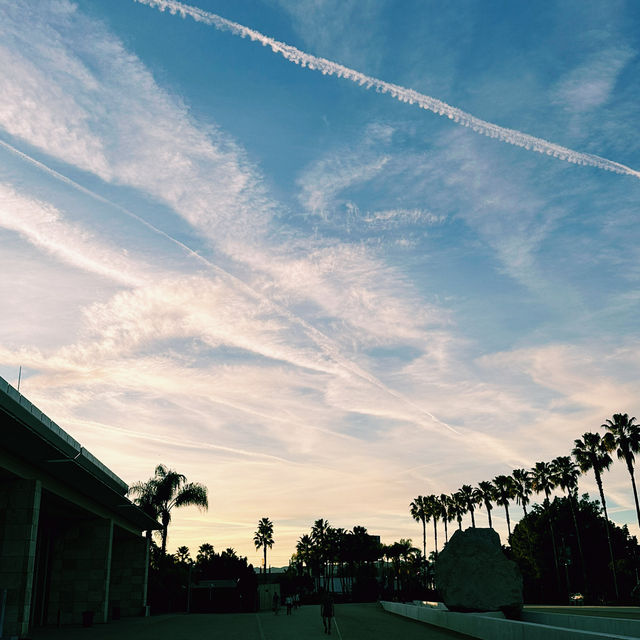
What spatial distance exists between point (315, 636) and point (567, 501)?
7031 centimetres

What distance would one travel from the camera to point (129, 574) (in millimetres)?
47438

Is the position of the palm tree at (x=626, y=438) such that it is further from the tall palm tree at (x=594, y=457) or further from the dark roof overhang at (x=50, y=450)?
the dark roof overhang at (x=50, y=450)

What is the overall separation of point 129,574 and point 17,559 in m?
27.2

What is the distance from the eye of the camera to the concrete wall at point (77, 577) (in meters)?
35.5

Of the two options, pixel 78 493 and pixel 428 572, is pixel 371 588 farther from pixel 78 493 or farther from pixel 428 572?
pixel 78 493

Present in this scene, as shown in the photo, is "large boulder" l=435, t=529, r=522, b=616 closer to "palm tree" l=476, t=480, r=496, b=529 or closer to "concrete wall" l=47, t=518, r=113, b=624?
"concrete wall" l=47, t=518, r=113, b=624

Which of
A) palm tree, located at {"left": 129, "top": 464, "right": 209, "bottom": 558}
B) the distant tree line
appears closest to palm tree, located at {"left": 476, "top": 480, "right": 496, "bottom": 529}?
the distant tree line

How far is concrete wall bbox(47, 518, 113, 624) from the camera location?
35.5m

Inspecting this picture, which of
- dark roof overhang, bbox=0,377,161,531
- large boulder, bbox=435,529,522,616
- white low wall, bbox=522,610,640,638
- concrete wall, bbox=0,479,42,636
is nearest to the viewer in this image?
dark roof overhang, bbox=0,377,161,531

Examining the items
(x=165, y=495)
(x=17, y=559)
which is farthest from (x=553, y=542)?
(x=17, y=559)

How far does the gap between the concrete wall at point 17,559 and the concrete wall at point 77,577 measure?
44.9 feet

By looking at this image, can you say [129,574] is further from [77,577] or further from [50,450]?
[50,450]

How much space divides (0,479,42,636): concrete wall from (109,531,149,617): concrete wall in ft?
76.2

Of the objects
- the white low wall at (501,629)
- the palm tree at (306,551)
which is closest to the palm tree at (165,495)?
the white low wall at (501,629)
